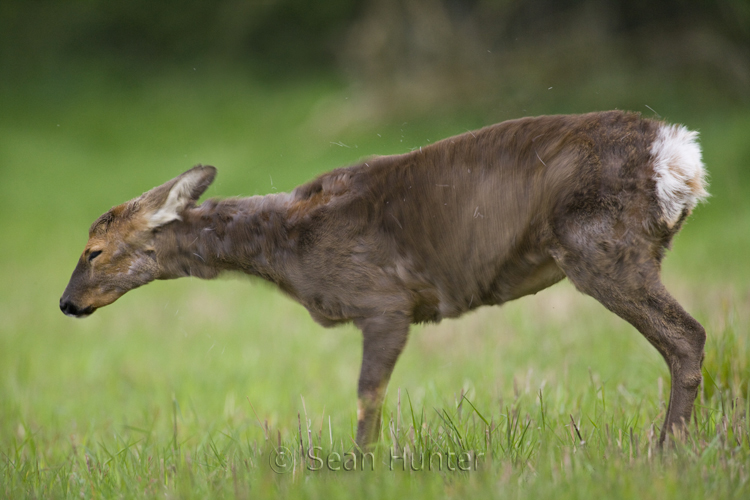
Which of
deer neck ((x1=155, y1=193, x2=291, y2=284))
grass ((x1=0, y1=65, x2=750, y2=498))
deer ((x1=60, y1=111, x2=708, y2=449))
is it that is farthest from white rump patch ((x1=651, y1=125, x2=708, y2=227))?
deer neck ((x1=155, y1=193, x2=291, y2=284))

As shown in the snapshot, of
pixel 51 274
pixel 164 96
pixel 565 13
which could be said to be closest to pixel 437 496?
pixel 51 274

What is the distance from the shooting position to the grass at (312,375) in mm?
3262

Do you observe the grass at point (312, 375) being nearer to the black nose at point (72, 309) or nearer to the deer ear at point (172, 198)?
the deer ear at point (172, 198)

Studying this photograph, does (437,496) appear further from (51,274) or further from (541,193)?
(51,274)

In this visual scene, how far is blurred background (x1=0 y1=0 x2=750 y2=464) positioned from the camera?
270 inches

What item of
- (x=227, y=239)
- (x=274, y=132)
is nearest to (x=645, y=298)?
(x=227, y=239)

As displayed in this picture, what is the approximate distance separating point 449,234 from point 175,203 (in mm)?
1545

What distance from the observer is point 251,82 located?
880 inches

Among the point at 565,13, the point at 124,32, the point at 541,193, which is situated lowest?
the point at 541,193

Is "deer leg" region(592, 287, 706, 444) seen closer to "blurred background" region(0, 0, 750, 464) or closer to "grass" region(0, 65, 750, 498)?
"grass" region(0, 65, 750, 498)

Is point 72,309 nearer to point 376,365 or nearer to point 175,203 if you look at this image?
point 175,203

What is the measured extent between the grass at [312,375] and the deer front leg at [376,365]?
0.62ft

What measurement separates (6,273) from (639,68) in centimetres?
1148

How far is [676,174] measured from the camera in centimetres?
350
